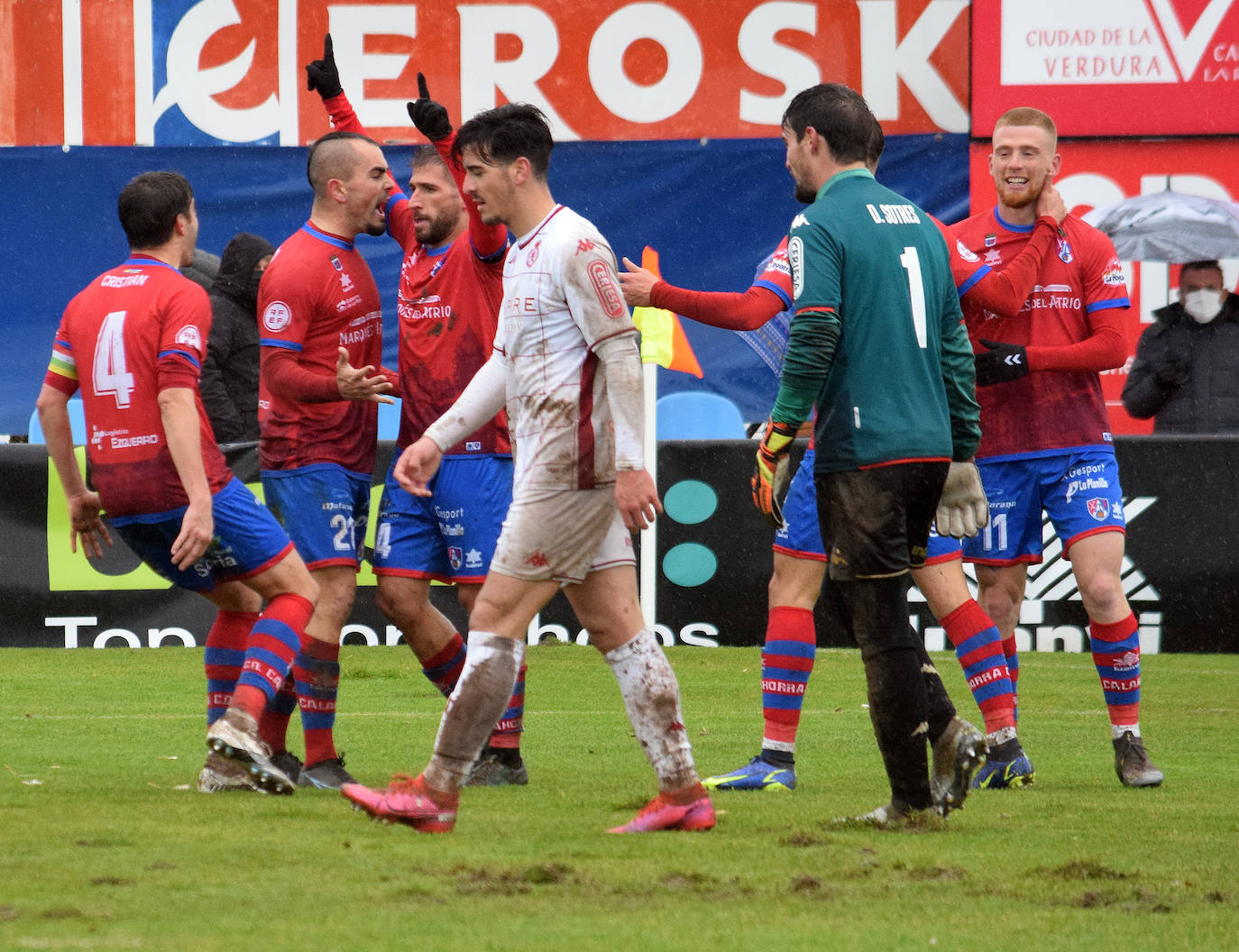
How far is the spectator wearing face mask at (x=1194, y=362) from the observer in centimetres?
1145

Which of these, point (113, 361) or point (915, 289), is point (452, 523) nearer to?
point (113, 361)

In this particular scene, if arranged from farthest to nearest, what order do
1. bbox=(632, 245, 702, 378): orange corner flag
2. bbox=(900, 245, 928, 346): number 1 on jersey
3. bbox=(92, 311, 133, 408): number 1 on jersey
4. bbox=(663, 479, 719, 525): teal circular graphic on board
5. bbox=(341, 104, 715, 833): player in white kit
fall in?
bbox=(632, 245, 702, 378): orange corner flag
bbox=(663, 479, 719, 525): teal circular graphic on board
bbox=(92, 311, 133, 408): number 1 on jersey
bbox=(900, 245, 928, 346): number 1 on jersey
bbox=(341, 104, 715, 833): player in white kit

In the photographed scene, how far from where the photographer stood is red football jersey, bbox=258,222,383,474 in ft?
20.3

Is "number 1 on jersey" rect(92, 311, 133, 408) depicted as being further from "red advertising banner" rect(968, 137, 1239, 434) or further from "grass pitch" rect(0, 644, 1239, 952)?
"red advertising banner" rect(968, 137, 1239, 434)

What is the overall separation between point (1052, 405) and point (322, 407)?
2.58 m

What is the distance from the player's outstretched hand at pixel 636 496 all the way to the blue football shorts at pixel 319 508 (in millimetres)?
1852

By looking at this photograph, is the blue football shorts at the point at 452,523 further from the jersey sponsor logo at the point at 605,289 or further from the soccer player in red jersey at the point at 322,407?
the jersey sponsor logo at the point at 605,289

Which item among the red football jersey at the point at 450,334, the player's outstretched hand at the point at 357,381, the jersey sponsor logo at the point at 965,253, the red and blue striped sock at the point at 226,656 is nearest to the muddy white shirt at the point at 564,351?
the player's outstretched hand at the point at 357,381

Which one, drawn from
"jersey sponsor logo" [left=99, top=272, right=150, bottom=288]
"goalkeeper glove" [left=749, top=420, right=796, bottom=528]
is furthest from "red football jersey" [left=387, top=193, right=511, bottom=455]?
"goalkeeper glove" [left=749, top=420, right=796, bottom=528]

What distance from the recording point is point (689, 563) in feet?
36.5

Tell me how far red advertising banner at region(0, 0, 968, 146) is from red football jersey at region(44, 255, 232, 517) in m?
10.1

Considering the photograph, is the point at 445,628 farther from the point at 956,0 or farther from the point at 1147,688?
the point at 956,0

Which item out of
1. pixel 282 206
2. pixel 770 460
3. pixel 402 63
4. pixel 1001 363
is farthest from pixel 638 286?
pixel 402 63

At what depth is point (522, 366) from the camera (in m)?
4.92
